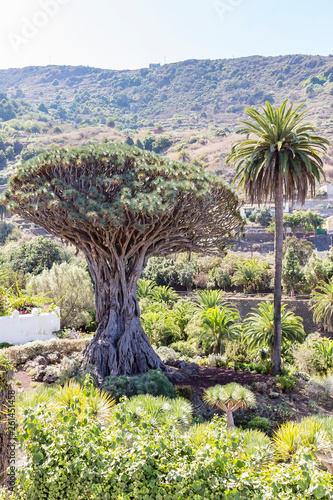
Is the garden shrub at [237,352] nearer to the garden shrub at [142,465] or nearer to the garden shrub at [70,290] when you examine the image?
the garden shrub at [70,290]

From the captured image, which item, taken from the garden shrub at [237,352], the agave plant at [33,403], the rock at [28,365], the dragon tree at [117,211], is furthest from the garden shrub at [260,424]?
the rock at [28,365]

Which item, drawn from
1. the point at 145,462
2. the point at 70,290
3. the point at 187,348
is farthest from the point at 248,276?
the point at 145,462

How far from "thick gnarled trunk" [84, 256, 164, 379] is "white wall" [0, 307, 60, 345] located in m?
4.72

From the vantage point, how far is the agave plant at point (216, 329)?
16.5 m

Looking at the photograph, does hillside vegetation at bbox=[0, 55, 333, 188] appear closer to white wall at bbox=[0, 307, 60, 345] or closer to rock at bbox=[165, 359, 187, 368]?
white wall at bbox=[0, 307, 60, 345]

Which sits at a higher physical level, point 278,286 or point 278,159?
point 278,159

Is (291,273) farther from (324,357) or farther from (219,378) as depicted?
(219,378)

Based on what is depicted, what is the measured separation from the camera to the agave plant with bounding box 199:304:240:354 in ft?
54.0

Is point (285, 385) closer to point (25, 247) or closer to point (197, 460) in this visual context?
point (197, 460)

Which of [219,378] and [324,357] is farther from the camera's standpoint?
[324,357]

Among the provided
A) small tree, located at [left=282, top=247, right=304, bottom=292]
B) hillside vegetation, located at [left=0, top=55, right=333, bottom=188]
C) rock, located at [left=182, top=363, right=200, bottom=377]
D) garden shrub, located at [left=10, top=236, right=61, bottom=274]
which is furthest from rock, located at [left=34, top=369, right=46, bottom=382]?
hillside vegetation, located at [left=0, top=55, right=333, bottom=188]

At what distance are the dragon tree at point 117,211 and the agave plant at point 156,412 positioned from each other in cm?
548

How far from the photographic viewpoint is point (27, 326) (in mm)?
16781

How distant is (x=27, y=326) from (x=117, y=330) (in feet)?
18.5
